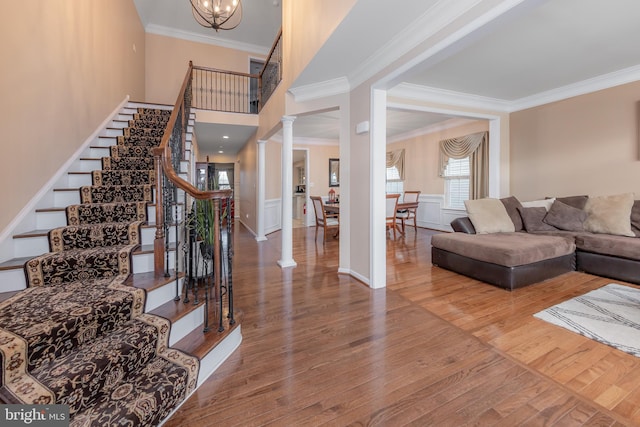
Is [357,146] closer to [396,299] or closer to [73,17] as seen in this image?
[396,299]

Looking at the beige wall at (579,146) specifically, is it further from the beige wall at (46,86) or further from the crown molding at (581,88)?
the beige wall at (46,86)

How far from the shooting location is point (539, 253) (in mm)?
3045

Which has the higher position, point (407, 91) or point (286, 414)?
point (407, 91)

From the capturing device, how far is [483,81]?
3736 millimetres

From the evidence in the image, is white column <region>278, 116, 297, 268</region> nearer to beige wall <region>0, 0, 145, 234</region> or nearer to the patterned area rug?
beige wall <region>0, 0, 145, 234</region>

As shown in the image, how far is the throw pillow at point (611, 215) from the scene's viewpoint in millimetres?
3400

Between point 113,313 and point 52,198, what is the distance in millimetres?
1829

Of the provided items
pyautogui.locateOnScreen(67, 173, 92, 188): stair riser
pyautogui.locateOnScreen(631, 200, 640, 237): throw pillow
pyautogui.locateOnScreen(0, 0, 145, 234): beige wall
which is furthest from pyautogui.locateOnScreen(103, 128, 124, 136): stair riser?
pyautogui.locateOnScreen(631, 200, 640, 237): throw pillow

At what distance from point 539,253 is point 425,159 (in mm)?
4435

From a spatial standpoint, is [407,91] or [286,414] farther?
[407,91]

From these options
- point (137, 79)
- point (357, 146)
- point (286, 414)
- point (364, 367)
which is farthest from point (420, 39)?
point (137, 79)

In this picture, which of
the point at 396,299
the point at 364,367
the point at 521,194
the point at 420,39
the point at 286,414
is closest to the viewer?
the point at 286,414

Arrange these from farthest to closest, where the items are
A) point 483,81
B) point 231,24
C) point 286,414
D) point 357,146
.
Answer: point 231,24
point 483,81
point 357,146
point 286,414

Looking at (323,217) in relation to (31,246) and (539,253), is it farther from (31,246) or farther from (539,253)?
(31,246)
